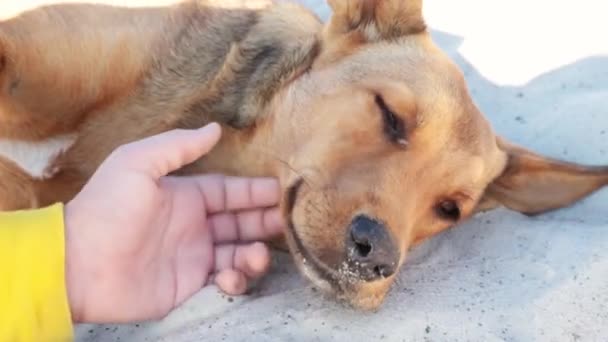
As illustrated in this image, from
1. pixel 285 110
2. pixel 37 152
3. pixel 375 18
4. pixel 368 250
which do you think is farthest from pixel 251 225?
pixel 375 18

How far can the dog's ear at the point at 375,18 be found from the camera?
3.13 metres

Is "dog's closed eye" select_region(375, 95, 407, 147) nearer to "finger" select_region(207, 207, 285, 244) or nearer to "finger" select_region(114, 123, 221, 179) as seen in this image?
"finger" select_region(207, 207, 285, 244)

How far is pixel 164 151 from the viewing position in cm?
244

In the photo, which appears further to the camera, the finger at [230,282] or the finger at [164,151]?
the finger at [230,282]

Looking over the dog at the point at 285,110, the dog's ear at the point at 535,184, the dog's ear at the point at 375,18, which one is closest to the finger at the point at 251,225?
A: the dog at the point at 285,110

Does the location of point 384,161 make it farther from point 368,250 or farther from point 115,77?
point 115,77

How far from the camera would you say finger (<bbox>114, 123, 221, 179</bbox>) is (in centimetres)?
241

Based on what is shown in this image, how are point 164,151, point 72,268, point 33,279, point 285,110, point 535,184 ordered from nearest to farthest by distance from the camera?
point 33,279 → point 72,268 → point 164,151 → point 285,110 → point 535,184

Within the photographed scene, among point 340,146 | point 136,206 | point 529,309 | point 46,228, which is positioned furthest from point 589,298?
point 46,228

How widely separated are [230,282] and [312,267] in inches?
9.5

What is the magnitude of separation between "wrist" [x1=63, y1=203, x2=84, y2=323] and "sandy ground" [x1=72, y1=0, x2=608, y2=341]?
20cm

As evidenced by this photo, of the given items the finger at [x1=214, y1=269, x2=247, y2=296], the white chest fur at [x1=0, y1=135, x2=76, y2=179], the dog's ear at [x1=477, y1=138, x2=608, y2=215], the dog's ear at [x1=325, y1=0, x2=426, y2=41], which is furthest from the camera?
the dog's ear at [x1=477, y1=138, x2=608, y2=215]

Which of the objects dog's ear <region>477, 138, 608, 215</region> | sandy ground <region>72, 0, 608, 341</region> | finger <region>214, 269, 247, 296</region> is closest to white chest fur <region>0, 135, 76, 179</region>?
sandy ground <region>72, 0, 608, 341</region>

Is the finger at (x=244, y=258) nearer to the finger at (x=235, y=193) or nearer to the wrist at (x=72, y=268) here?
the finger at (x=235, y=193)
